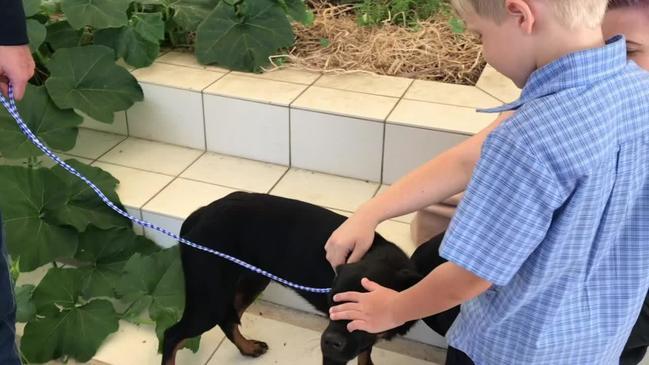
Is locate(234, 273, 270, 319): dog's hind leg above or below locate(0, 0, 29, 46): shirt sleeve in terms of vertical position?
below

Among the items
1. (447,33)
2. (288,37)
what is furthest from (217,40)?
(447,33)

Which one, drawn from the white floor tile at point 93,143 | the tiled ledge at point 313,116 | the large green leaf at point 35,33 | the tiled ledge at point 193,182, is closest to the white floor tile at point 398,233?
the tiled ledge at point 193,182

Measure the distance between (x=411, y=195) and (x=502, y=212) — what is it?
50 centimetres

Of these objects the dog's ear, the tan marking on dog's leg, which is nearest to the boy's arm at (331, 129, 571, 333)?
the dog's ear

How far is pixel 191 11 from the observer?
8.43 feet

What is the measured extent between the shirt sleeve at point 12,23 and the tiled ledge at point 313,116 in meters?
1.14

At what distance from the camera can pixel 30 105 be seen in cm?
209

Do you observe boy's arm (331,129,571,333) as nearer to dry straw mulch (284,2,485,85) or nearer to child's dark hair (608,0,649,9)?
child's dark hair (608,0,649,9)

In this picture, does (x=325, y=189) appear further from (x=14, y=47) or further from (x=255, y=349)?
(x=14, y=47)

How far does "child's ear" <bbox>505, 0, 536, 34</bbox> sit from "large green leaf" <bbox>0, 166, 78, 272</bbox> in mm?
1529

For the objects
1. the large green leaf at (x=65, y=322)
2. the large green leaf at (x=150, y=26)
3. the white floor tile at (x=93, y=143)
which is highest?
the large green leaf at (x=150, y=26)

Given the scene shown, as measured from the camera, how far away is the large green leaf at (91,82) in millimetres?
2158

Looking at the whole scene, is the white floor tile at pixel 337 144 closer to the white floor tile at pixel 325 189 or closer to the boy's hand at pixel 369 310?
the white floor tile at pixel 325 189

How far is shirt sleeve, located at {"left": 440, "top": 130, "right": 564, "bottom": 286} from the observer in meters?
0.76
